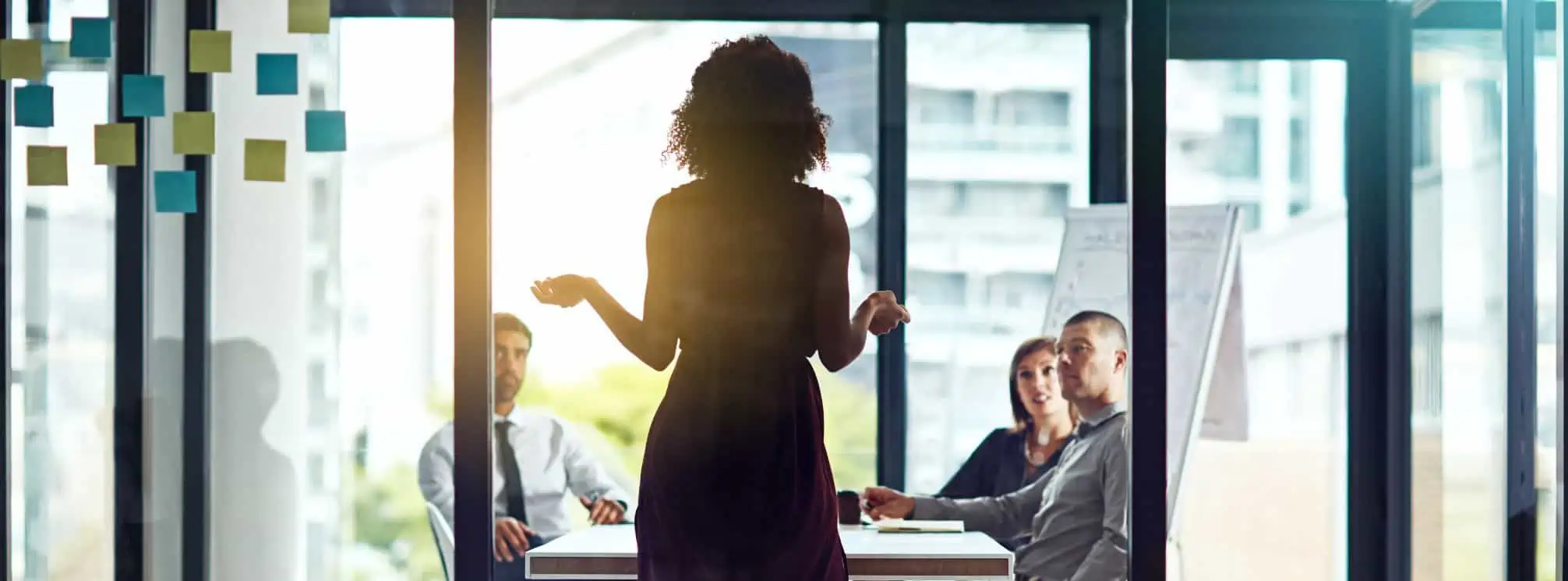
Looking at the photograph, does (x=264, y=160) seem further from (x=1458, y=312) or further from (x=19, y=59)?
(x=1458, y=312)

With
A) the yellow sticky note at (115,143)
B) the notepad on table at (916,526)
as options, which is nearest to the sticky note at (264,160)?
the yellow sticky note at (115,143)

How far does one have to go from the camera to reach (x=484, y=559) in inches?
93.0

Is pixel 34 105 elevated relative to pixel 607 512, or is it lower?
elevated

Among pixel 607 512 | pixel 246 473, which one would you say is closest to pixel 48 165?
pixel 246 473

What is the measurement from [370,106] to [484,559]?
1853mm

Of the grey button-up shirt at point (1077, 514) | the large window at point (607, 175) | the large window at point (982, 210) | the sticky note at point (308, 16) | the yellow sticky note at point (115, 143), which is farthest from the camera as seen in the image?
the large window at point (982, 210)

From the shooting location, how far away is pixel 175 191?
296 centimetres

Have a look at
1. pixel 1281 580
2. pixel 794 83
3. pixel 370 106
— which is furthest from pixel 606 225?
pixel 1281 580

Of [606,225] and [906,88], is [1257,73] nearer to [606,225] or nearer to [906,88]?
[906,88]

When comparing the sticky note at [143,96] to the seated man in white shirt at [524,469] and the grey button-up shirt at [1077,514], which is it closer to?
the seated man in white shirt at [524,469]

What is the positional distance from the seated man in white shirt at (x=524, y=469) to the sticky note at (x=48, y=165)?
1.19 metres

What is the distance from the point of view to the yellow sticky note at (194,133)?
2.82m

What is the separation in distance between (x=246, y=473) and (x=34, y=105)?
126cm

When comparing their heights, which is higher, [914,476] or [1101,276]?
[1101,276]
